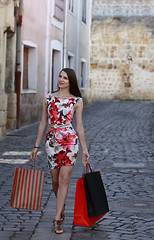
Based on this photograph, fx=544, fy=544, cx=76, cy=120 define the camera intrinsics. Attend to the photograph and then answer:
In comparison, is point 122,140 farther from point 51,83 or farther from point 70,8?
point 70,8

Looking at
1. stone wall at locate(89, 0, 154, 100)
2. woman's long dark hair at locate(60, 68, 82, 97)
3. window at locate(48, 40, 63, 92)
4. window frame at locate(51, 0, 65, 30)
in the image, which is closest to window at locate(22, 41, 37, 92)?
window frame at locate(51, 0, 65, 30)

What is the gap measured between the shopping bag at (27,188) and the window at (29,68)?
37.6ft

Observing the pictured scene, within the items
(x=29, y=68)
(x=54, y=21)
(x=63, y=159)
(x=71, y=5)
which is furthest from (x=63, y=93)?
(x=71, y=5)

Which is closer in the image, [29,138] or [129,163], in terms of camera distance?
[129,163]

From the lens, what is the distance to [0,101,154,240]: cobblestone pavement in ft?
15.0

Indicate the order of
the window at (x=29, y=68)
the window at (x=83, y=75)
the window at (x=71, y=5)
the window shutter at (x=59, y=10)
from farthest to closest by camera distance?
the window at (x=83, y=75) < the window at (x=71, y=5) < the window shutter at (x=59, y=10) < the window at (x=29, y=68)

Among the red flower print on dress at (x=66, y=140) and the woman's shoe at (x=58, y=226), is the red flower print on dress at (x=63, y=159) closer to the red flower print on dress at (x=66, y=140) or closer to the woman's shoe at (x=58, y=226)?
the red flower print on dress at (x=66, y=140)

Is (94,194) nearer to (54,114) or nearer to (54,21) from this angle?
(54,114)

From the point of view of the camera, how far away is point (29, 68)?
53.8 ft

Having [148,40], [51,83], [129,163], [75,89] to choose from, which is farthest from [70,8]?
[75,89]

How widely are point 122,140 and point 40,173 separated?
7.55m

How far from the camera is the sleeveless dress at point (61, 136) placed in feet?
15.2

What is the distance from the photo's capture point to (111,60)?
30.5m

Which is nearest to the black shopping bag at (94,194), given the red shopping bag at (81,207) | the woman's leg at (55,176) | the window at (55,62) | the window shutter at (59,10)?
the red shopping bag at (81,207)
